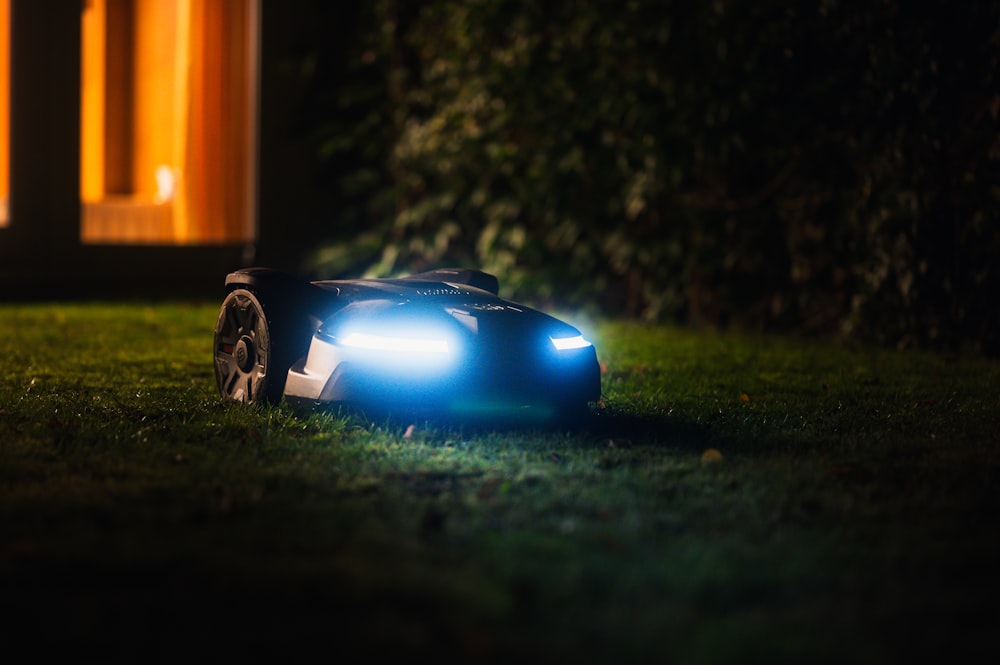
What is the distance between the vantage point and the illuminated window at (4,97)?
11.9 meters

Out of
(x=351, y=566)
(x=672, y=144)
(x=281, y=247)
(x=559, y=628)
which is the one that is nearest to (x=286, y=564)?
(x=351, y=566)

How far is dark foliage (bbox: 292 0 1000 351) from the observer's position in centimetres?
858

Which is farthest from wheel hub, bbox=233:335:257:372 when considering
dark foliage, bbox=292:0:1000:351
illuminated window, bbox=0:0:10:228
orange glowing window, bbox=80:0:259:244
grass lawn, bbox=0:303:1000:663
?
orange glowing window, bbox=80:0:259:244

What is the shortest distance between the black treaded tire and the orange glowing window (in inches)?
278

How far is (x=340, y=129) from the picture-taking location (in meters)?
13.5

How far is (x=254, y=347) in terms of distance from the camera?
5.79 metres

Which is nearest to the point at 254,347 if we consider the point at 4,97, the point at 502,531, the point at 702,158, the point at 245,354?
the point at 245,354

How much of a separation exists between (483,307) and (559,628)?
2.75m

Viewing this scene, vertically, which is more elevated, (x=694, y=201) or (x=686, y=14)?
(x=686, y=14)

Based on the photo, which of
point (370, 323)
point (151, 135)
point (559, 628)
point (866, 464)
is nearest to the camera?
point (559, 628)

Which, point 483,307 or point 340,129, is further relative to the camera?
point 340,129

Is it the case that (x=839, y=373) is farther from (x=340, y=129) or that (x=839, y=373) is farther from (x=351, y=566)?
(x=340, y=129)

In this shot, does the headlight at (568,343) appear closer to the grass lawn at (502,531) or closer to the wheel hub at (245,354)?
the grass lawn at (502,531)

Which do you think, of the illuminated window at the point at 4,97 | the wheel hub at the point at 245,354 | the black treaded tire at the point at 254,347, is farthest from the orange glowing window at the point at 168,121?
the wheel hub at the point at 245,354
